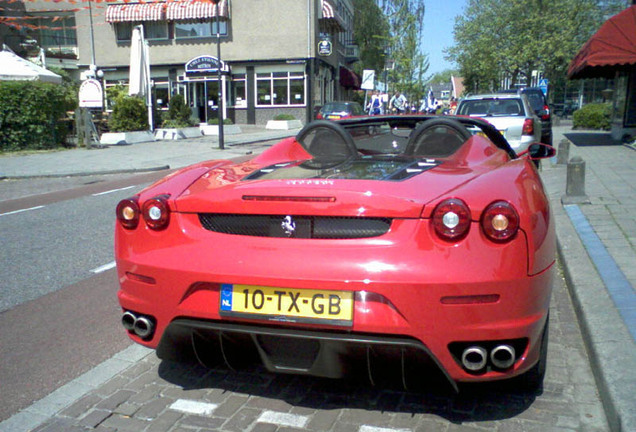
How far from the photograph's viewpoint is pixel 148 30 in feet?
134

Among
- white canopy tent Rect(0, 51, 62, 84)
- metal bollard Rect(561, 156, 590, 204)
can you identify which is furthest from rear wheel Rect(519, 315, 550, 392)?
white canopy tent Rect(0, 51, 62, 84)

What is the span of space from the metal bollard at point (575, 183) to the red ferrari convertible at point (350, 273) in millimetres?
5424

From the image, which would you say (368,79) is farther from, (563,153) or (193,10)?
(563,153)

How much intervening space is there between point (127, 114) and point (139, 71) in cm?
211

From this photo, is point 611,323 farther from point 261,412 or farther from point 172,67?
point 172,67

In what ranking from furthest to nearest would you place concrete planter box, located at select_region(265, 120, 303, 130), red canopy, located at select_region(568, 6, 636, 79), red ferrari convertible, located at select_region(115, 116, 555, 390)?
concrete planter box, located at select_region(265, 120, 303, 130), red canopy, located at select_region(568, 6, 636, 79), red ferrari convertible, located at select_region(115, 116, 555, 390)

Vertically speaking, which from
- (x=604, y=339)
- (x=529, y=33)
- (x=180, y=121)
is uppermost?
(x=529, y=33)

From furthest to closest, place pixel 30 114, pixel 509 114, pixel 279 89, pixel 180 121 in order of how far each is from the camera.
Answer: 1. pixel 279 89
2. pixel 180 121
3. pixel 30 114
4. pixel 509 114

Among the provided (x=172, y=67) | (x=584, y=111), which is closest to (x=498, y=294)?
(x=584, y=111)

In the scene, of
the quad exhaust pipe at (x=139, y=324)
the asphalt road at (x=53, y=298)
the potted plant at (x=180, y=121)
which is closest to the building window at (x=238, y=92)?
the potted plant at (x=180, y=121)

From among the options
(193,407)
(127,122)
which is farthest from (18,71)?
(193,407)

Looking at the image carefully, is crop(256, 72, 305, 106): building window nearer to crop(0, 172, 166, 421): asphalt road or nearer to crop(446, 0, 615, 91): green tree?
crop(446, 0, 615, 91): green tree

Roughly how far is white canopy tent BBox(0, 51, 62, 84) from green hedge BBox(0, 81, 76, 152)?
45.6 inches

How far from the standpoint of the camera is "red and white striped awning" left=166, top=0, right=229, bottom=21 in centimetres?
3797
